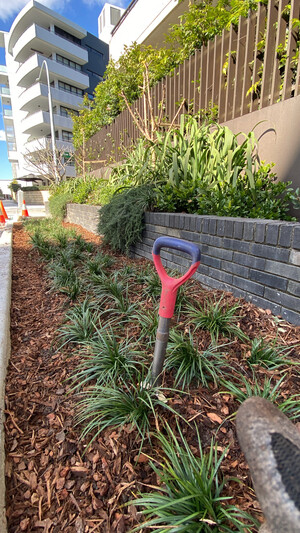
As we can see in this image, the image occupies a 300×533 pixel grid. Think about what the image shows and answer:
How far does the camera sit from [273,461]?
48 cm

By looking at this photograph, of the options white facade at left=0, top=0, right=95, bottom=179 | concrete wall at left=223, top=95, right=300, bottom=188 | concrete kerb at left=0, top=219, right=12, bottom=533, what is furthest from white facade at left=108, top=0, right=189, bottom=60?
white facade at left=0, top=0, right=95, bottom=179

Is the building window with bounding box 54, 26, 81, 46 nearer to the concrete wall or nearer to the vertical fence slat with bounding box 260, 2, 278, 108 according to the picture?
the vertical fence slat with bounding box 260, 2, 278, 108

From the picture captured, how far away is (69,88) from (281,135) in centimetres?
3460

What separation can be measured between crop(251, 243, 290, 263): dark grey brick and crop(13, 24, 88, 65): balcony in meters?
33.6

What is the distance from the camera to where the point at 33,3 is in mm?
24250

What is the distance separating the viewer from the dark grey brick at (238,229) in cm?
215

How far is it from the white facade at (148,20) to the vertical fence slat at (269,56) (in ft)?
16.0

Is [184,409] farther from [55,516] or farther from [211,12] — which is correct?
[211,12]

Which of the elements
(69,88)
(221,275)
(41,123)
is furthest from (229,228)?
(69,88)

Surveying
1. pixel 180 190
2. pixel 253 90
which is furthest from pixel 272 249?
pixel 253 90

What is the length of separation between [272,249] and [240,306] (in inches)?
19.4

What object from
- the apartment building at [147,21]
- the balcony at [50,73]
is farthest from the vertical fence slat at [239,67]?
the balcony at [50,73]

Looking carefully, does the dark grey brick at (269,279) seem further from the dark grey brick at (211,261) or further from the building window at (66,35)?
the building window at (66,35)

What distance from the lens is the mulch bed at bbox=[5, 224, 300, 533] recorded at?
3.32ft
